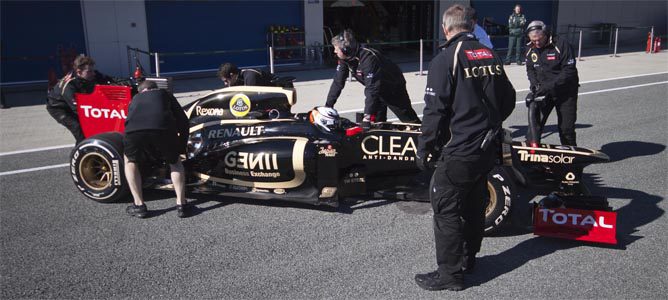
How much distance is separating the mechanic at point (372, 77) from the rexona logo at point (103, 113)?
2.38m

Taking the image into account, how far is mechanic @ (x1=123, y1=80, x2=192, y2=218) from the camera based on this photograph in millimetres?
5223

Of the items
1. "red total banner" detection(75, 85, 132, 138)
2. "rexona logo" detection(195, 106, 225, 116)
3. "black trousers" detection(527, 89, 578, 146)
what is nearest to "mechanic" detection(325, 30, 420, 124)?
"rexona logo" detection(195, 106, 225, 116)

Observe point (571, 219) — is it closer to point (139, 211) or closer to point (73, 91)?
point (139, 211)

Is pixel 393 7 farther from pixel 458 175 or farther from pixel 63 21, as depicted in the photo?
pixel 458 175

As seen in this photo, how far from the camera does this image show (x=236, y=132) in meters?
5.67

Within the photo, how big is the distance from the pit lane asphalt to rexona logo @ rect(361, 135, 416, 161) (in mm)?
523

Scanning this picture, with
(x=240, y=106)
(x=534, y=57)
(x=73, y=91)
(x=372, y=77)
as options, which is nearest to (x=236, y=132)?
(x=240, y=106)

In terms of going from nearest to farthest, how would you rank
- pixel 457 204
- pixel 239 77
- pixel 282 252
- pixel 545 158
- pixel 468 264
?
pixel 457 204
pixel 468 264
pixel 282 252
pixel 545 158
pixel 239 77

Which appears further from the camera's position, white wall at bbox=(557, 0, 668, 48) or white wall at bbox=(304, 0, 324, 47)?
white wall at bbox=(557, 0, 668, 48)

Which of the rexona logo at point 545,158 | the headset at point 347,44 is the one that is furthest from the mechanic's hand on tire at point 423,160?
the headset at point 347,44

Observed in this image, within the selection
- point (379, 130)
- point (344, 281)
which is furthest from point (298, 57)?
point (344, 281)

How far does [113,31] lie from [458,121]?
13669 millimetres

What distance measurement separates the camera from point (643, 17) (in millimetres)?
26750

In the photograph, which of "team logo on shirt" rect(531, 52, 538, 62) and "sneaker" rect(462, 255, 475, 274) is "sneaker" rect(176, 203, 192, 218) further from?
"team logo on shirt" rect(531, 52, 538, 62)
